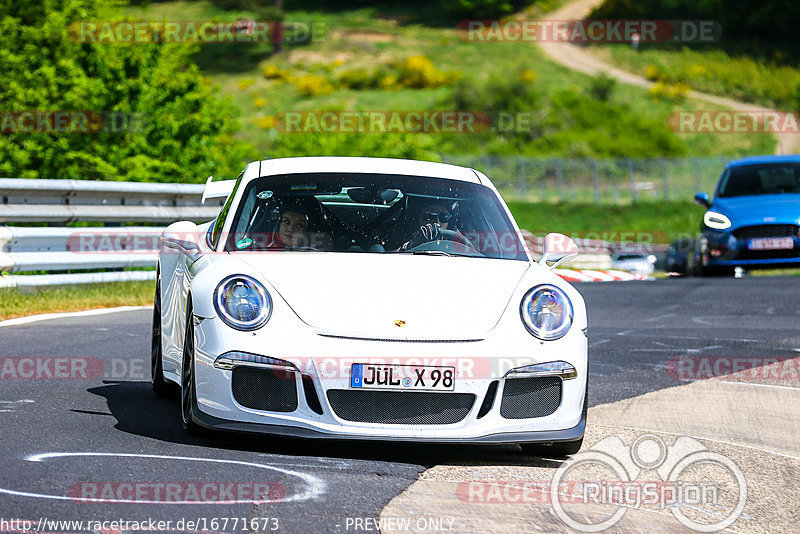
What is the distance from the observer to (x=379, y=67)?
92812 millimetres

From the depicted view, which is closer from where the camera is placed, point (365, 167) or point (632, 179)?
point (365, 167)

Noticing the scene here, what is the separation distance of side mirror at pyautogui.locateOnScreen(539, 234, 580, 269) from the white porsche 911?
27 centimetres

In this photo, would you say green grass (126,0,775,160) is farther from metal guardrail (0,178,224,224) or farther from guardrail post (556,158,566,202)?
metal guardrail (0,178,224,224)

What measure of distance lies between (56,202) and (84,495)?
870 centimetres

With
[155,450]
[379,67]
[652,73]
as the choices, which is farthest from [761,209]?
[379,67]

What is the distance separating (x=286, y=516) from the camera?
4.34 metres

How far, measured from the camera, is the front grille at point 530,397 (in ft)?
18.1

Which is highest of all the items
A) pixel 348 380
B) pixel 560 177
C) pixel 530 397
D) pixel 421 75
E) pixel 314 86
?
pixel 421 75

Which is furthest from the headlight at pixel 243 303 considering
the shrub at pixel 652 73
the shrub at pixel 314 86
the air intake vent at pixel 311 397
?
the shrub at pixel 652 73

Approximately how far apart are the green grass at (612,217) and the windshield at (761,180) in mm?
30120

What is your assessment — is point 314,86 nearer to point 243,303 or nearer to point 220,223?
point 220,223

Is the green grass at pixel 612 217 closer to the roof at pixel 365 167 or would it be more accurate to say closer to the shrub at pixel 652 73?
the shrub at pixel 652 73

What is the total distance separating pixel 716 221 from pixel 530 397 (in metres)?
12.9

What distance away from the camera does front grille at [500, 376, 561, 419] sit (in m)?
5.53
